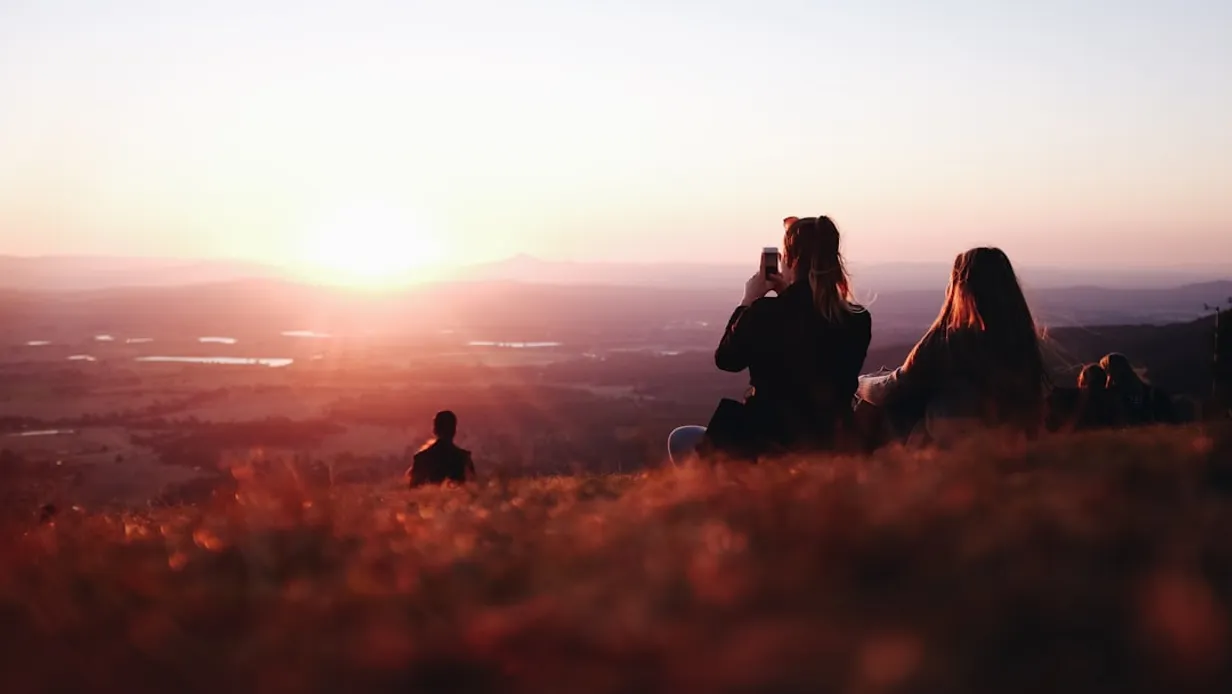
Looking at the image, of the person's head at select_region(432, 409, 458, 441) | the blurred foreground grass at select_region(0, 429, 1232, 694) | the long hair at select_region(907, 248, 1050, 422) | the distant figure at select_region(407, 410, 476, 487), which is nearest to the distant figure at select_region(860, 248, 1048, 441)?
the long hair at select_region(907, 248, 1050, 422)

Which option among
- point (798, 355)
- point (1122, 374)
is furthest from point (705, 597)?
point (1122, 374)

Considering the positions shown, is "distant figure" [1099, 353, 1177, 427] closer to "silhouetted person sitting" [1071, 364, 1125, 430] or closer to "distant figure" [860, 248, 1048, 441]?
"silhouetted person sitting" [1071, 364, 1125, 430]

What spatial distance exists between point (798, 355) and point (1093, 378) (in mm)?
3703

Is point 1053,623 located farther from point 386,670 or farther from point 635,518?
point 635,518

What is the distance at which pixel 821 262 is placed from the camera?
21.3 ft

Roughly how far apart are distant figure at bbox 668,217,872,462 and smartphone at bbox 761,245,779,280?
122mm

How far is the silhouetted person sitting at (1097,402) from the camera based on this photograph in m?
8.24

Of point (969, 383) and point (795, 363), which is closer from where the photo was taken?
point (795, 363)

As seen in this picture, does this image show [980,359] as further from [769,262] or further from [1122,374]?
[1122,374]

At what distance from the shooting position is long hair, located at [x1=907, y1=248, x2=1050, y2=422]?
21.7 ft

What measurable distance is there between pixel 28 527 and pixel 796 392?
13.7 ft

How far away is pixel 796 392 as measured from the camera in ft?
21.3

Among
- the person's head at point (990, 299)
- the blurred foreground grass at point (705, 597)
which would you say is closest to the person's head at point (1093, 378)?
the person's head at point (990, 299)

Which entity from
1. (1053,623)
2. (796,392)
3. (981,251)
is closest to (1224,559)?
(1053,623)
